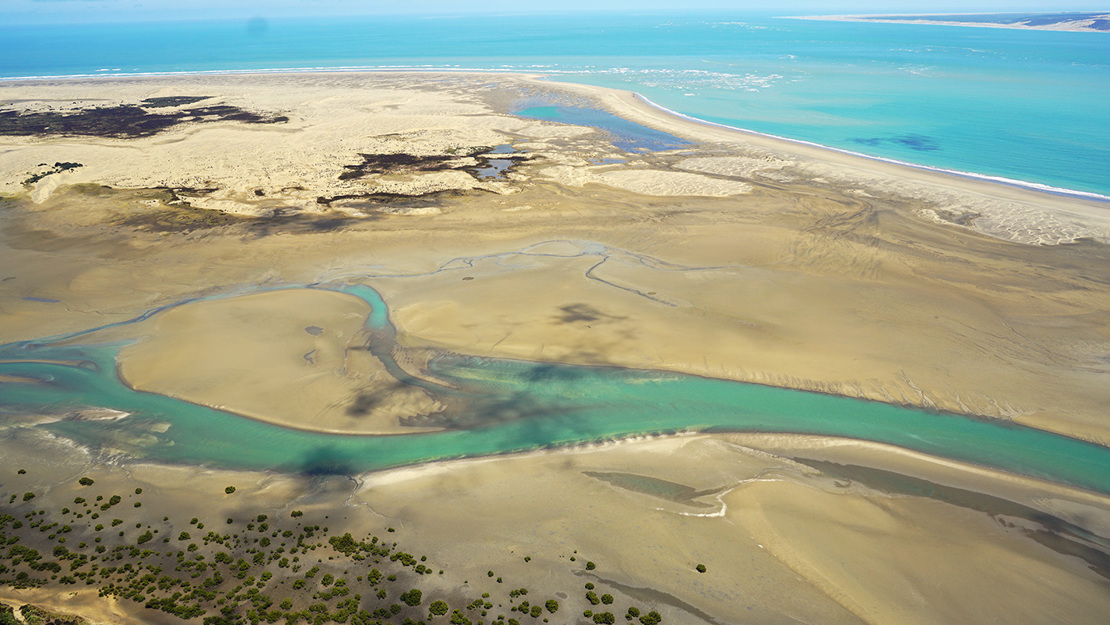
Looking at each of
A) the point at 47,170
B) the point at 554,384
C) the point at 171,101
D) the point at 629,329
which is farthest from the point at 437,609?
the point at 171,101

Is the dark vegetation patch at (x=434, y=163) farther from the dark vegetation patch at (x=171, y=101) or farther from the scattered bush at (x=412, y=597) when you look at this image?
the dark vegetation patch at (x=171, y=101)

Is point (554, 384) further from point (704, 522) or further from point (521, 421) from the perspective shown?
point (704, 522)

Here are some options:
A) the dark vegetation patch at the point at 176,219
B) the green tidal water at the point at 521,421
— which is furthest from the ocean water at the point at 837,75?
the dark vegetation patch at the point at 176,219

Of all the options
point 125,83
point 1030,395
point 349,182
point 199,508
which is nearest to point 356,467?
point 199,508

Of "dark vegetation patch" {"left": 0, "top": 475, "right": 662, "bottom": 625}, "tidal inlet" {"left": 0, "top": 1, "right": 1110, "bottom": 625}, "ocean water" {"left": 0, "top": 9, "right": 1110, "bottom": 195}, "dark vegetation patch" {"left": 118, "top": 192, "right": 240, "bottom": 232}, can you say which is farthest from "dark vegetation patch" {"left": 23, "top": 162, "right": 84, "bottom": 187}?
"ocean water" {"left": 0, "top": 9, "right": 1110, "bottom": 195}

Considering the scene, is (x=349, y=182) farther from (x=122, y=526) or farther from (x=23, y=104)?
(x=23, y=104)
